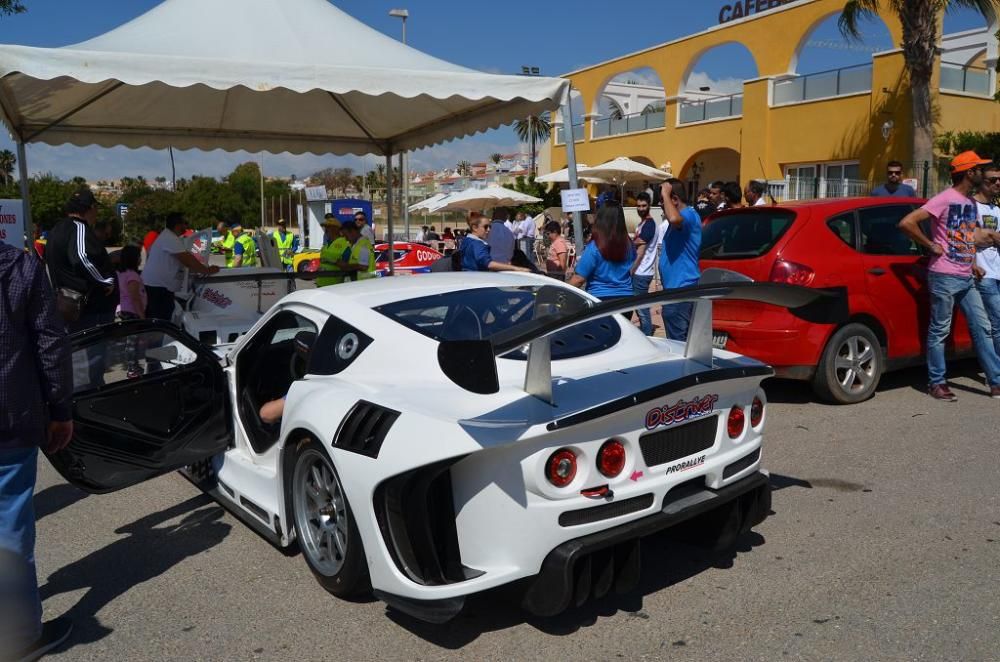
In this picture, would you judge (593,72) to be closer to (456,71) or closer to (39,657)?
(456,71)

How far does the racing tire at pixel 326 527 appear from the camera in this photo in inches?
130

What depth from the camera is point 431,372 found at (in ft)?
11.5

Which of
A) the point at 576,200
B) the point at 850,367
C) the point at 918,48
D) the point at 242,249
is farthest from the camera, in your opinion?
the point at 242,249

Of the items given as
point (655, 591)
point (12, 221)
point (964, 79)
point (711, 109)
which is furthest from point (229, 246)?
point (964, 79)

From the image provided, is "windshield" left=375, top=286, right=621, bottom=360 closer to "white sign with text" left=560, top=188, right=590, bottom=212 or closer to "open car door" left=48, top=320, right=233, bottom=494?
"open car door" left=48, top=320, right=233, bottom=494

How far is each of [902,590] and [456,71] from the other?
220 inches

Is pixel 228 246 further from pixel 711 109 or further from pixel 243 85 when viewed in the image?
pixel 711 109

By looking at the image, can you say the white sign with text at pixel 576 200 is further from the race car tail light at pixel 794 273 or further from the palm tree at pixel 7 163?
the palm tree at pixel 7 163

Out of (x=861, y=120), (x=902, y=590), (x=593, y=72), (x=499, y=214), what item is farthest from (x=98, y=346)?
(x=593, y=72)

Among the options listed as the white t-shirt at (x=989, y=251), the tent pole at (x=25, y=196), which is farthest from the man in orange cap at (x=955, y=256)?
the tent pole at (x=25, y=196)

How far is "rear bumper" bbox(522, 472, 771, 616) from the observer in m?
2.92

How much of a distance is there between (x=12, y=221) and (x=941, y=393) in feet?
29.1

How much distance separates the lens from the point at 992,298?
265 inches

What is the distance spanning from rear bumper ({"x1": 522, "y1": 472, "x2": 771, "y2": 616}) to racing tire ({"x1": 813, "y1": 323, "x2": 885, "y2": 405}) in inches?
136
